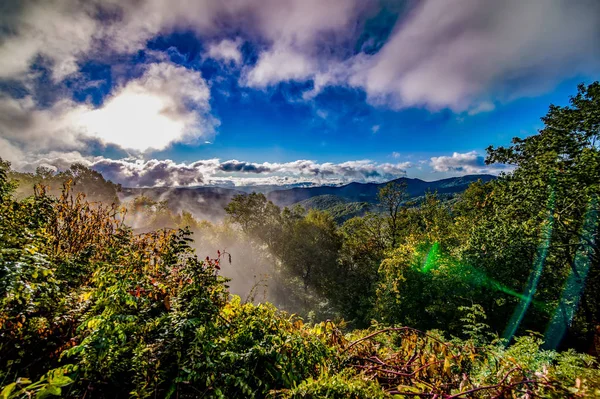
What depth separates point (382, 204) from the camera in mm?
28875

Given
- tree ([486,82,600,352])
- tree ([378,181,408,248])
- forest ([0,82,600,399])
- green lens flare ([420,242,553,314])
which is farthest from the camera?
tree ([378,181,408,248])

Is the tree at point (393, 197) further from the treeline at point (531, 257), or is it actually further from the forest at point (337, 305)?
the treeline at point (531, 257)

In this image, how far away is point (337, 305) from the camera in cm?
3006

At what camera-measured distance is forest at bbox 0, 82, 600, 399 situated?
1.94 metres

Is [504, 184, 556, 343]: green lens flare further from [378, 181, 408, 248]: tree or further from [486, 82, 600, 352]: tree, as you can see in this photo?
[378, 181, 408, 248]: tree

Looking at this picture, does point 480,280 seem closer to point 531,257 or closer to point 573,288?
point 531,257

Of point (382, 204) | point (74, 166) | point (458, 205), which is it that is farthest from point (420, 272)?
point (74, 166)

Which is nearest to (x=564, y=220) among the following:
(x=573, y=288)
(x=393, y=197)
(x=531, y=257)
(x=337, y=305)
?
(x=531, y=257)

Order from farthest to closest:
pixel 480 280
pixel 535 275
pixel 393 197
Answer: pixel 393 197
pixel 480 280
pixel 535 275

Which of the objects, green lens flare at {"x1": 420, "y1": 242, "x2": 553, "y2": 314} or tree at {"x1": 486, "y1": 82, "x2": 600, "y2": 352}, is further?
green lens flare at {"x1": 420, "y1": 242, "x2": 553, "y2": 314}

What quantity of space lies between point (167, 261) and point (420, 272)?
1924 cm

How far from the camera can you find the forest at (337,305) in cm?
194

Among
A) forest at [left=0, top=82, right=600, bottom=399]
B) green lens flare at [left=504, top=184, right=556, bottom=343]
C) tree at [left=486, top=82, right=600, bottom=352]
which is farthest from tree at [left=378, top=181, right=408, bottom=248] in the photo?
green lens flare at [left=504, top=184, right=556, bottom=343]

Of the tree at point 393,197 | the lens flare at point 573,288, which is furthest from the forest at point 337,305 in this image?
the tree at point 393,197
